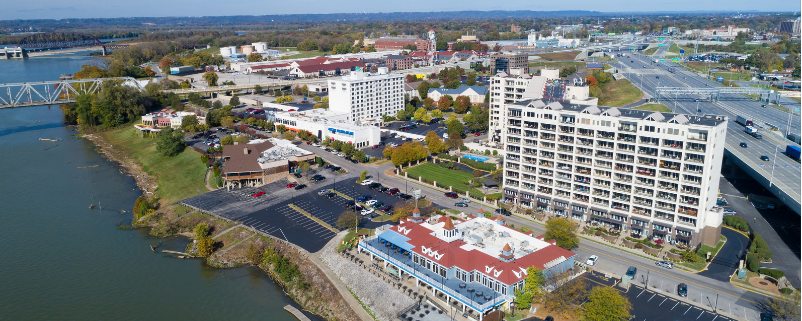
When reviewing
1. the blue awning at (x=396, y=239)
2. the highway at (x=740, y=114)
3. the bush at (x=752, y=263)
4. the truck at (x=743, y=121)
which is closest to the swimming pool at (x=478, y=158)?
the highway at (x=740, y=114)

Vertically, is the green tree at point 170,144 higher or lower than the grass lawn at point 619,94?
lower

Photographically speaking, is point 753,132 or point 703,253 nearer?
point 703,253

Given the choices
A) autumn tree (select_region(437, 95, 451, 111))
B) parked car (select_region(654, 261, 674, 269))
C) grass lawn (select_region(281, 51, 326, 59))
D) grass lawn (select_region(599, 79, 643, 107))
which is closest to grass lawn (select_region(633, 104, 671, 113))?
grass lawn (select_region(599, 79, 643, 107))

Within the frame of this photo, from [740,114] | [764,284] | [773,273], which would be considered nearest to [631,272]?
[764,284]

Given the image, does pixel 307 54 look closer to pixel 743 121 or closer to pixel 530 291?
pixel 743 121

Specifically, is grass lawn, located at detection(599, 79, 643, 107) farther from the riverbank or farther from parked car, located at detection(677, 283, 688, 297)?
the riverbank

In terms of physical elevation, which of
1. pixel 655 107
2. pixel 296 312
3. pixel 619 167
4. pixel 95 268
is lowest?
pixel 296 312

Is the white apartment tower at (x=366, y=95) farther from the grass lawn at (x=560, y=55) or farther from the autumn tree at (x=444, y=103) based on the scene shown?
the grass lawn at (x=560, y=55)
